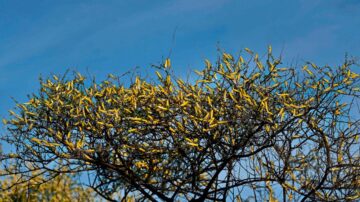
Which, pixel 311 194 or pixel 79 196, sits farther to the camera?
pixel 79 196

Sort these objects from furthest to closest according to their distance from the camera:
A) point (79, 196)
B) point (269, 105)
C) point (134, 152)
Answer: point (79, 196)
point (134, 152)
point (269, 105)

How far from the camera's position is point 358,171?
429 inches

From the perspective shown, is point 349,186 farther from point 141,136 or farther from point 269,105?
point 141,136

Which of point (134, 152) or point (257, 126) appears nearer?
point (257, 126)


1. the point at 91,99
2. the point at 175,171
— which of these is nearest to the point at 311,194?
the point at 175,171

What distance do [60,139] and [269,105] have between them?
3.95 meters

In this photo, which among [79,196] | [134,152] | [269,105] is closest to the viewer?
[269,105]

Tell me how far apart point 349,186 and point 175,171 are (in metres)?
3.24

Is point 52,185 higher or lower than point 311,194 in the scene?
higher

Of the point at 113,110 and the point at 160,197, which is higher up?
the point at 113,110

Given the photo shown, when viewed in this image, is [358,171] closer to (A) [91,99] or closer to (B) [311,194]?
(B) [311,194]

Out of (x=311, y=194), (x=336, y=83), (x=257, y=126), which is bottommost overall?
(x=311, y=194)

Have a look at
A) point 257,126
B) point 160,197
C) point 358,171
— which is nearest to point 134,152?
point 160,197

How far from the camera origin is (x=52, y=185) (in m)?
14.6
